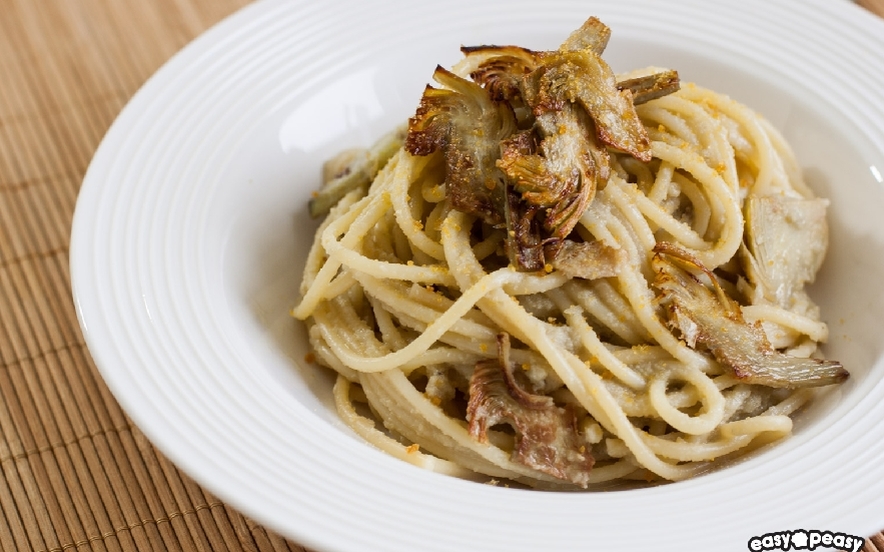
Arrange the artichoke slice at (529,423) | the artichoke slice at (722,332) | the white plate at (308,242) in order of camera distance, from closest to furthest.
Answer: the white plate at (308,242) < the artichoke slice at (529,423) < the artichoke slice at (722,332)

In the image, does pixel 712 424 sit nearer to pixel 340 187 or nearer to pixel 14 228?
pixel 340 187

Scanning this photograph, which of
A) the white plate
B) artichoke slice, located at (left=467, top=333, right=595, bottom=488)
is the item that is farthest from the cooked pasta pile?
the white plate

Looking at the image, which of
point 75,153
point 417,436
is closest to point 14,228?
point 75,153

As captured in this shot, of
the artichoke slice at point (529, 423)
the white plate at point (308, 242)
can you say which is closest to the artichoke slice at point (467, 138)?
the artichoke slice at point (529, 423)

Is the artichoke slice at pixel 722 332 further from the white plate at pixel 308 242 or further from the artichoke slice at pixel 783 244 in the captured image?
the artichoke slice at pixel 783 244

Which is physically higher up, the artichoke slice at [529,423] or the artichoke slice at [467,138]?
the artichoke slice at [467,138]

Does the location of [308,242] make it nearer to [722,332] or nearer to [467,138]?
[467,138]
